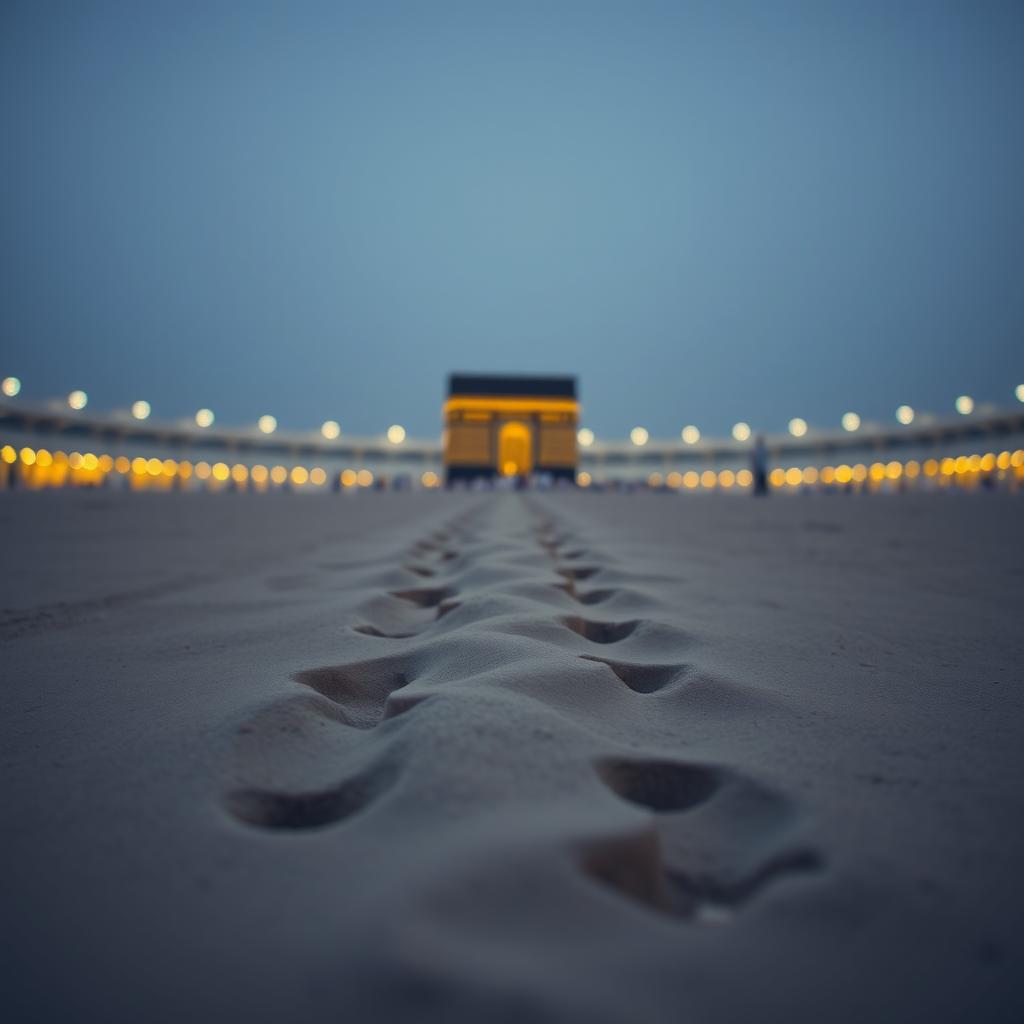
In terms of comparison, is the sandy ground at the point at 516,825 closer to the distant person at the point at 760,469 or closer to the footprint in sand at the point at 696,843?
the footprint in sand at the point at 696,843

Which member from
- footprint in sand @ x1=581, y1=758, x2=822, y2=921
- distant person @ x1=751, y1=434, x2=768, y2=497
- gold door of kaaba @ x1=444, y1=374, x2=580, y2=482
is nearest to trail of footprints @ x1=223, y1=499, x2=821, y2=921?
footprint in sand @ x1=581, y1=758, x2=822, y2=921

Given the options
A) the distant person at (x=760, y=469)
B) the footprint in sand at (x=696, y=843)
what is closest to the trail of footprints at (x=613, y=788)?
the footprint in sand at (x=696, y=843)

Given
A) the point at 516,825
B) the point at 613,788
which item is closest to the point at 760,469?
the point at 613,788

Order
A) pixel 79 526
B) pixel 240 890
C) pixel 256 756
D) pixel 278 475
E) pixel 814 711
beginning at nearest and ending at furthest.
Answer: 1. pixel 240 890
2. pixel 256 756
3. pixel 814 711
4. pixel 79 526
5. pixel 278 475

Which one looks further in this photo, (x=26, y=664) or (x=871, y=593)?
(x=871, y=593)

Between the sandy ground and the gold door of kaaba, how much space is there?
32859 mm

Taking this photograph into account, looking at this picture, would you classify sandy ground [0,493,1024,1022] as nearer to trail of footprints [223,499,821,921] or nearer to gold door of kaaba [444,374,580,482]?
trail of footprints [223,499,821,921]

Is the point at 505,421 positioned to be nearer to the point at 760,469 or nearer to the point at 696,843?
the point at 760,469

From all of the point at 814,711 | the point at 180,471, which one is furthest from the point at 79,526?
the point at 180,471

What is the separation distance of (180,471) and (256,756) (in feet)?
148

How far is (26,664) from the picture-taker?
46.2 inches

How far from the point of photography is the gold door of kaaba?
3384 centimetres

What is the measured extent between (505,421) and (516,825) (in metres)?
34.5

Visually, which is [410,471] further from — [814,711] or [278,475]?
[814,711]
